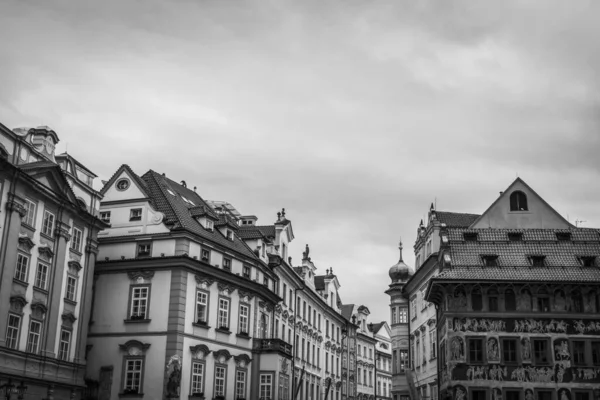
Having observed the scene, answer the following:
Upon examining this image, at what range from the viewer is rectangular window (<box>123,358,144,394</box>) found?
4459cm

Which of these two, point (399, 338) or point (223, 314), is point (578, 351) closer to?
point (399, 338)

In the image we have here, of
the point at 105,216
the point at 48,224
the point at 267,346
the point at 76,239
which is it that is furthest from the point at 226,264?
the point at 48,224

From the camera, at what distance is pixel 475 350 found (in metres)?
43.9

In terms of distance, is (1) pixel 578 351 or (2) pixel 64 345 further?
(1) pixel 578 351

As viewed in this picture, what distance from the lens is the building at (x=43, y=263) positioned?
36656mm

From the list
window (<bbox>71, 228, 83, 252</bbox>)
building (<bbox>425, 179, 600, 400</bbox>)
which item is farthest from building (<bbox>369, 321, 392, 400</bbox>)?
window (<bbox>71, 228, 83, 252</bbox>)

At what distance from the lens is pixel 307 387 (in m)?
65.4

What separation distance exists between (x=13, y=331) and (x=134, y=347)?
31.5 ft

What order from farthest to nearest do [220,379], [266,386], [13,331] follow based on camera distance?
[266,386], [220,379], [13,331]

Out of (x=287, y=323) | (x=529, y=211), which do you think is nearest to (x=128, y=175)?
(x=287, y=323)

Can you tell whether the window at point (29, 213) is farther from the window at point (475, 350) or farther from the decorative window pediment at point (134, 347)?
the window at point (475, 350)

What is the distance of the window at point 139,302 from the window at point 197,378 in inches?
174

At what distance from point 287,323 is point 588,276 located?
25.4 metres

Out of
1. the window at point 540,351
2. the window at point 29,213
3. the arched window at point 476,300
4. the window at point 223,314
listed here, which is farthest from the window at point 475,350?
the window at point 29,213
